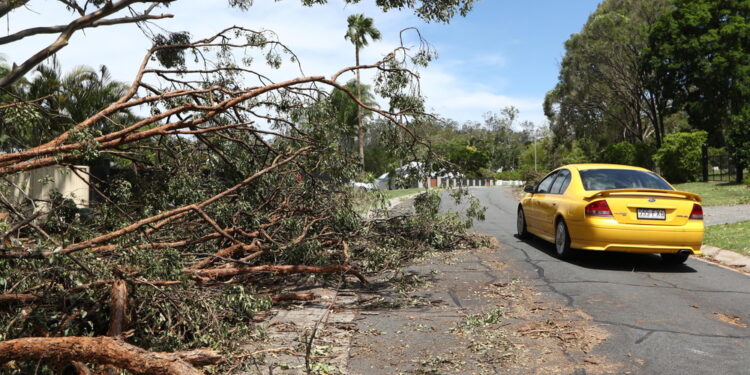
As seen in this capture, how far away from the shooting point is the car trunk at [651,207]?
7.91 m

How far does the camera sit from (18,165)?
5680mm

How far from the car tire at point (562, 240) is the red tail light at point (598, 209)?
621 millimetres

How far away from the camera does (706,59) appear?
32.6 metres

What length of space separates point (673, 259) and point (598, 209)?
6.02 ft

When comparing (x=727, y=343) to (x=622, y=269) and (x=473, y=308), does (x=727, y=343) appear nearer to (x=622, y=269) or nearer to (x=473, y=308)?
(x=473, y=308)

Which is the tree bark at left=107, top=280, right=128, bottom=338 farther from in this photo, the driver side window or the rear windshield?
the driver side window

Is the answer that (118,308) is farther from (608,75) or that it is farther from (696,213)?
(608,75)

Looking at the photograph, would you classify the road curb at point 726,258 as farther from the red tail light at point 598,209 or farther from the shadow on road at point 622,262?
the red tail light at point 598,209

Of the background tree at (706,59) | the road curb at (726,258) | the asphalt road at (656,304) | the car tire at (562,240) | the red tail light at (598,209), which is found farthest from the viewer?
the background tree at (706,59)

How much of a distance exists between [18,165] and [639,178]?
842 centimetres

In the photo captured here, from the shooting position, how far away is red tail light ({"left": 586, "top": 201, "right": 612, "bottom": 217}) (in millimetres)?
8000

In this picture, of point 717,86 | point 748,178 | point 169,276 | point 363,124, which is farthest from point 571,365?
point 717,86

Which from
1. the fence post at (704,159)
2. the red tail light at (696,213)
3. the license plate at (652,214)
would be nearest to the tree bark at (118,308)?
the license plate at (652,214)

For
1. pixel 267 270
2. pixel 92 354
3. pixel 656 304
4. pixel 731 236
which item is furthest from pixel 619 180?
pixel 92 354
